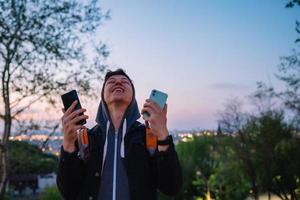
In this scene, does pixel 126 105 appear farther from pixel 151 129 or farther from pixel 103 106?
pixel 151 129

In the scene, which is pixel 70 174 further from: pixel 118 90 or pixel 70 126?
pixel 118 90

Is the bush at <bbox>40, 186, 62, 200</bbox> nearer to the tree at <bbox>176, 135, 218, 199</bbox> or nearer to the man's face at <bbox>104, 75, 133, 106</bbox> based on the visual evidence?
the tree at <bbox>176, 135, 218, 199</bbox>

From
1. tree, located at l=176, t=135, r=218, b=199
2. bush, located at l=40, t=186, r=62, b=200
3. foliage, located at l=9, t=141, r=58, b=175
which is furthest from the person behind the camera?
tree, located at l=176, t=135, r=218, b=199

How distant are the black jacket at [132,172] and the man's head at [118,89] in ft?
0.75

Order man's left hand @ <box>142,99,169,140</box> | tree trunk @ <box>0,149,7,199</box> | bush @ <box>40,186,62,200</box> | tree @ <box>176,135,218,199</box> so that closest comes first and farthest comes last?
man's left hand @ <box>142,99,169,140</box>
tree trunk @ <box>0,149,7,199</box>
bush @ <box>40,186,62,200</box>
tree @ <box>176,135,218,199</box>

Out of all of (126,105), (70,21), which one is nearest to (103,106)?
(126,105)

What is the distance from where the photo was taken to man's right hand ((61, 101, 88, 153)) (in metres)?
2.21

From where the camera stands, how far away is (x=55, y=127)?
9797mm

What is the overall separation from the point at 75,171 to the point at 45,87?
8209mm

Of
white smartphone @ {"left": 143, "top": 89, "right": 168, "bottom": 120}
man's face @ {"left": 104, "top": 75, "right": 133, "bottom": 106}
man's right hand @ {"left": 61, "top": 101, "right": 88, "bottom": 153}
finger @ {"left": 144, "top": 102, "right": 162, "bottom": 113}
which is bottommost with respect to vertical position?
man's right hand @ {"left": 61, "top": 101, "right": 88, "bottom": 153}

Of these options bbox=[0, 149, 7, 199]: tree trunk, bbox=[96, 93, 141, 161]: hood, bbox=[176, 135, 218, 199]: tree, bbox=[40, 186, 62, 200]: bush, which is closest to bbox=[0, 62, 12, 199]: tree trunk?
bbox=[0, 149, 7, 199]: tree trunk

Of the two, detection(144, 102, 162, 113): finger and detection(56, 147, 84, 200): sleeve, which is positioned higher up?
detection(144, 102, 162, 113): finger

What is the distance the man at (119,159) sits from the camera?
7.22 ft

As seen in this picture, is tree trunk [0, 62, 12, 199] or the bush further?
the bush
